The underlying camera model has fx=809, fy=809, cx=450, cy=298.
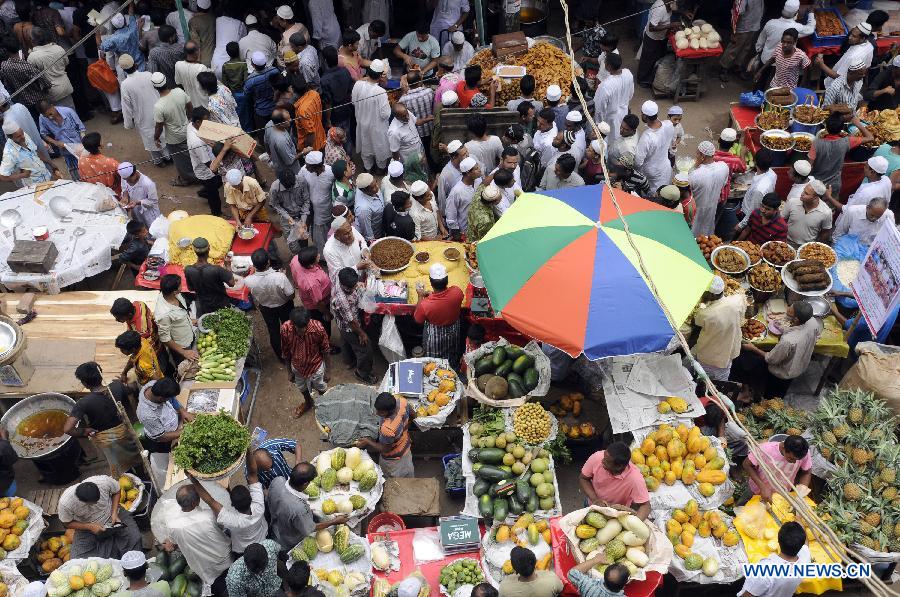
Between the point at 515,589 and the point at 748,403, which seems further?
the point at 748,403

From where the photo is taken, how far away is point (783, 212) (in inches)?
398

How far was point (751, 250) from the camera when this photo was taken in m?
9.77

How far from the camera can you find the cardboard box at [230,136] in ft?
37.1

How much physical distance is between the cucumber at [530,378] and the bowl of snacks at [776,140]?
5.35 meters

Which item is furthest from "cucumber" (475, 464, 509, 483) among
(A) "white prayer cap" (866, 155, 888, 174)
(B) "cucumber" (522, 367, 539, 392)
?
(A) "white prayer cap" (866, 155, 888, 174)

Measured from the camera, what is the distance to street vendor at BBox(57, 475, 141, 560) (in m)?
7.49

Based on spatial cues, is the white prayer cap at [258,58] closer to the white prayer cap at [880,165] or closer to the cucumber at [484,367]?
the cucumber at [484,367]

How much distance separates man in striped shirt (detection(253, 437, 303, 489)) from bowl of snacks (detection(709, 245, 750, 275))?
5.28 m

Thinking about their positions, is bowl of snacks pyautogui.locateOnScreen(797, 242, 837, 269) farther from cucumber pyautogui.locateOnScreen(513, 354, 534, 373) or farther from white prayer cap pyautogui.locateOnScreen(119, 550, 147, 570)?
white prayer cap pyautogui.locateOnScreen(119, 550, 147, 570)

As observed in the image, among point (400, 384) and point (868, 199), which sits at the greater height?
point (868, 199)

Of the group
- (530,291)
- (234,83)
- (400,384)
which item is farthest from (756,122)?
(234,83)

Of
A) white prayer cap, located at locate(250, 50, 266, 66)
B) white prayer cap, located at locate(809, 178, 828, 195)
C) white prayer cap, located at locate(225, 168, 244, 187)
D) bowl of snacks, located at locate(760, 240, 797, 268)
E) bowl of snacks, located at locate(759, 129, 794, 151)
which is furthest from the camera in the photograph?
white prayer cap, located at locate(250, 50, 266, 66)

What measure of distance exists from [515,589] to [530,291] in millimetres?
2745

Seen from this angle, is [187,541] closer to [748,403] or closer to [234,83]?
[748,403]
